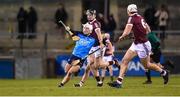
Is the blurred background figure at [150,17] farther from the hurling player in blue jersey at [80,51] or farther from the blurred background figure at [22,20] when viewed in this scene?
the hurling player in blue jersey at [80,51]

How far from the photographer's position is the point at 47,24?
46.8 metres

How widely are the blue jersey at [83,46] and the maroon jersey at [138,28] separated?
1664mm

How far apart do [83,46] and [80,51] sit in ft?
0.68

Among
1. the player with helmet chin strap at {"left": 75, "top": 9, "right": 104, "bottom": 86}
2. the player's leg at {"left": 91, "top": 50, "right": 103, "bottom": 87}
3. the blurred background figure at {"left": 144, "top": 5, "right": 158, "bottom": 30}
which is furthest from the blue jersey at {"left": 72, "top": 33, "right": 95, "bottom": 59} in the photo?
the blurred background figure at {"left": 144, "top": 5, "right": 158, "bottom": 30}

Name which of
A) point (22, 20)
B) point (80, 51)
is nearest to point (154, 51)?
point (80, 51)

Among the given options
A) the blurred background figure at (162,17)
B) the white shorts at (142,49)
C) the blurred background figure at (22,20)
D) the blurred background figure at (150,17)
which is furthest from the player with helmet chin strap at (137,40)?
the blurred background figure at (22,20)

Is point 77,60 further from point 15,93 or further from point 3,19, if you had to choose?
point 3,19

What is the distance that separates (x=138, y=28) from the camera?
23.9m

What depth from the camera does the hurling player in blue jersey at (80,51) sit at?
2450 cm

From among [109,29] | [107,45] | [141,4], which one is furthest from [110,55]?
[109,29]

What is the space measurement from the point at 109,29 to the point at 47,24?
26.7 feet

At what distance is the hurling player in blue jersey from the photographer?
2450 cm

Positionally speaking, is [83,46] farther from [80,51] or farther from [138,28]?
[138,28]

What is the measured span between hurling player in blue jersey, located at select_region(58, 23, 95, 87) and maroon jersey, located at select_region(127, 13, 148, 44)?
1696 mm
